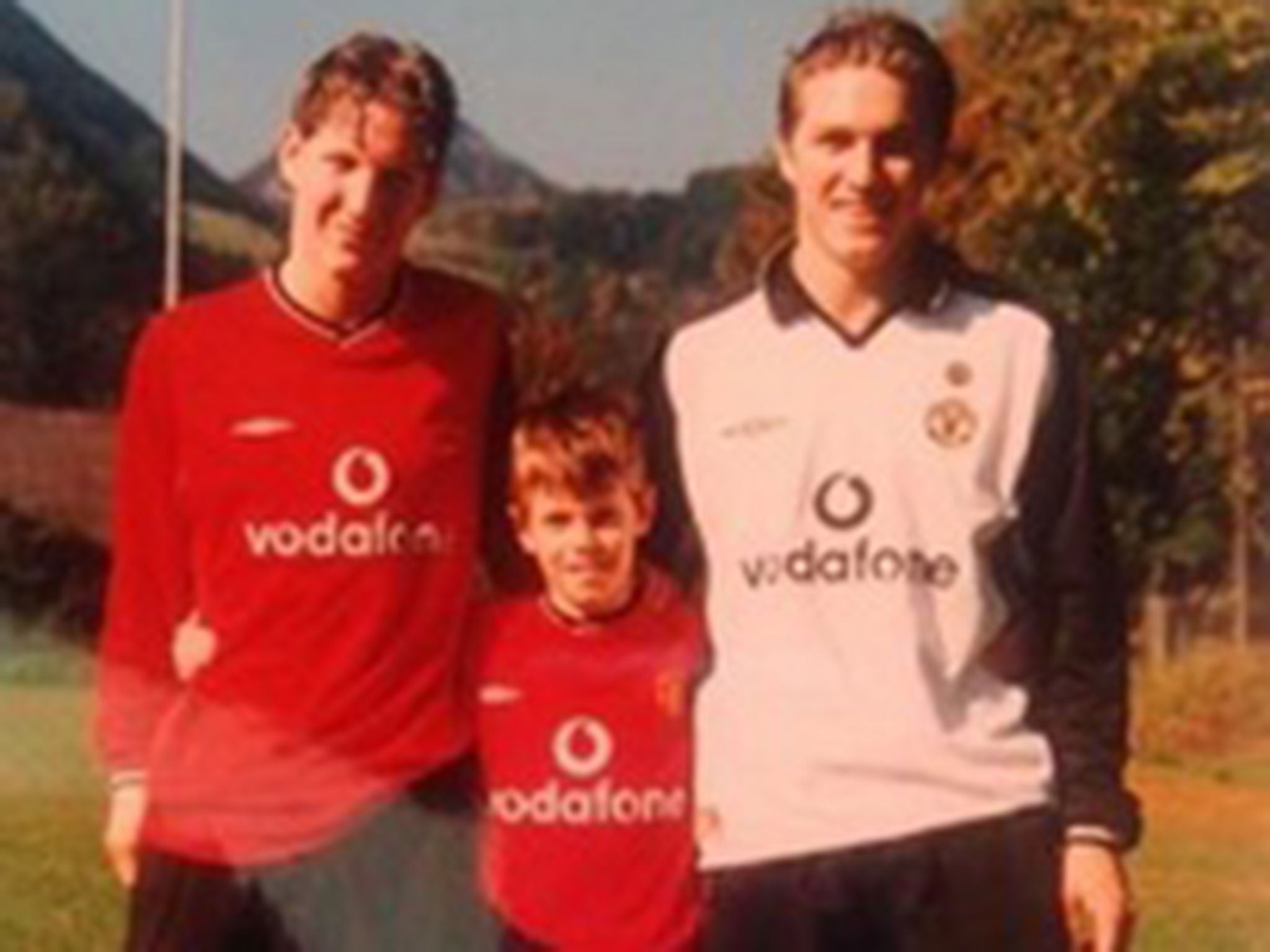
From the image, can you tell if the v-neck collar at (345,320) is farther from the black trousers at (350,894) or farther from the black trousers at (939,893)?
the black trousers at (939,893)

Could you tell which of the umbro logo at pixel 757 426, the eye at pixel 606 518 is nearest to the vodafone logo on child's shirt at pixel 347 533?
the eye at pixel 606 518

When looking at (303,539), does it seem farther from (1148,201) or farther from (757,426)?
(1148,201)

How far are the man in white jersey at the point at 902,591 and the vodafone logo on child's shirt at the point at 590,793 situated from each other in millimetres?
62

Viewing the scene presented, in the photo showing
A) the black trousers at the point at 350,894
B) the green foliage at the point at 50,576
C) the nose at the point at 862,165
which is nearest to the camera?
the nose at the point at 862,165

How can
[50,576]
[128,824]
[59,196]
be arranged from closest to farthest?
[128,824] < [50,576] < [59,196]

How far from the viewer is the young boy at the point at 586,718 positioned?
95.2 inches

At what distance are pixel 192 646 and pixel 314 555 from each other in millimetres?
102

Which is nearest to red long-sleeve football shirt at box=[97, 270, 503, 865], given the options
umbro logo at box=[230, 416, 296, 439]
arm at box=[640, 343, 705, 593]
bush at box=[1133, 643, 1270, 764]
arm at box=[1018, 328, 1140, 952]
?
umbro logo at box=[230, 416, 296, 439]

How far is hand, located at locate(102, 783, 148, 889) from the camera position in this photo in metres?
2.46

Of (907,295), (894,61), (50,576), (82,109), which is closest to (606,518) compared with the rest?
(907,295)

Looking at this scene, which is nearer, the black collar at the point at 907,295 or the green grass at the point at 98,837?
the black collar at the point at 907,295

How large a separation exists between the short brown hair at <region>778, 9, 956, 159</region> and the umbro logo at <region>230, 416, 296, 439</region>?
0.37m

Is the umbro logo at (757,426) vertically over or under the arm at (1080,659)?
over

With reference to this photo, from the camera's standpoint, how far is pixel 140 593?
7.96 feet
